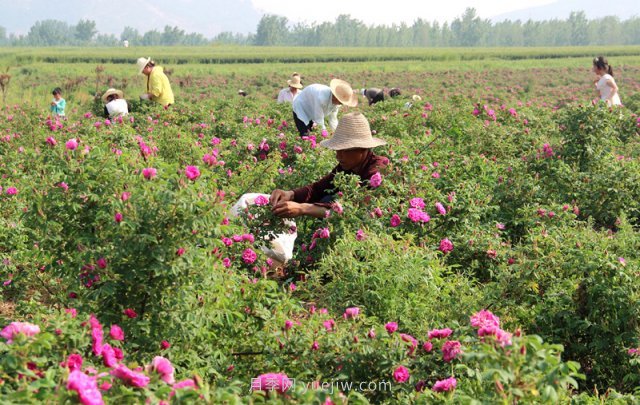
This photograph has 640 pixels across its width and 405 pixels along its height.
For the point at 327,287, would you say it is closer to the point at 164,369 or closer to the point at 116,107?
the point at 164,369

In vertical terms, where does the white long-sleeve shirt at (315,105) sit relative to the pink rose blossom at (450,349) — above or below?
above

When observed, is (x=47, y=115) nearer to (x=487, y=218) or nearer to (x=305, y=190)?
(x=305, y=190)

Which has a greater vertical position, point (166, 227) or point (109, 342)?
point (166, 227)

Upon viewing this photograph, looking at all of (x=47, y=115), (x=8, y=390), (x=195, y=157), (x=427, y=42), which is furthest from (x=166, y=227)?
(x=427, y=42)

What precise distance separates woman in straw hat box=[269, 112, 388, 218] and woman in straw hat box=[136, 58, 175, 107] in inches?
206

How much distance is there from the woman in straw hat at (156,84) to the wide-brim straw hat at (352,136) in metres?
5.32

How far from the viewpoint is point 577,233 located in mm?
3848

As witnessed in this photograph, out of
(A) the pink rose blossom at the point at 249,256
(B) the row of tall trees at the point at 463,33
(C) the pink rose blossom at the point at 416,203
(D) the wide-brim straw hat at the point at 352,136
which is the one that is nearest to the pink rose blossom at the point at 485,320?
(A) the pink rose blossom at the point at 249,256

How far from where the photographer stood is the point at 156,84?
9.30 m

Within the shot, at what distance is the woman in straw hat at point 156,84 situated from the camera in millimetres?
9281

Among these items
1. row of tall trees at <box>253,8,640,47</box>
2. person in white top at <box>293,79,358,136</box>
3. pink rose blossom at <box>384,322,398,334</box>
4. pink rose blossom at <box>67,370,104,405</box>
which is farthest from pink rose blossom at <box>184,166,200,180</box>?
row of tall trees at <box>253,8,640,47</box>

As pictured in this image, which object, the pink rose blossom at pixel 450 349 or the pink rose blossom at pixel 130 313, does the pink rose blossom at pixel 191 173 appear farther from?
the pink rose blossom at pixel 450 349

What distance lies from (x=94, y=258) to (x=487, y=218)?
3.26 m

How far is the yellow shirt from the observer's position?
9273 mm
